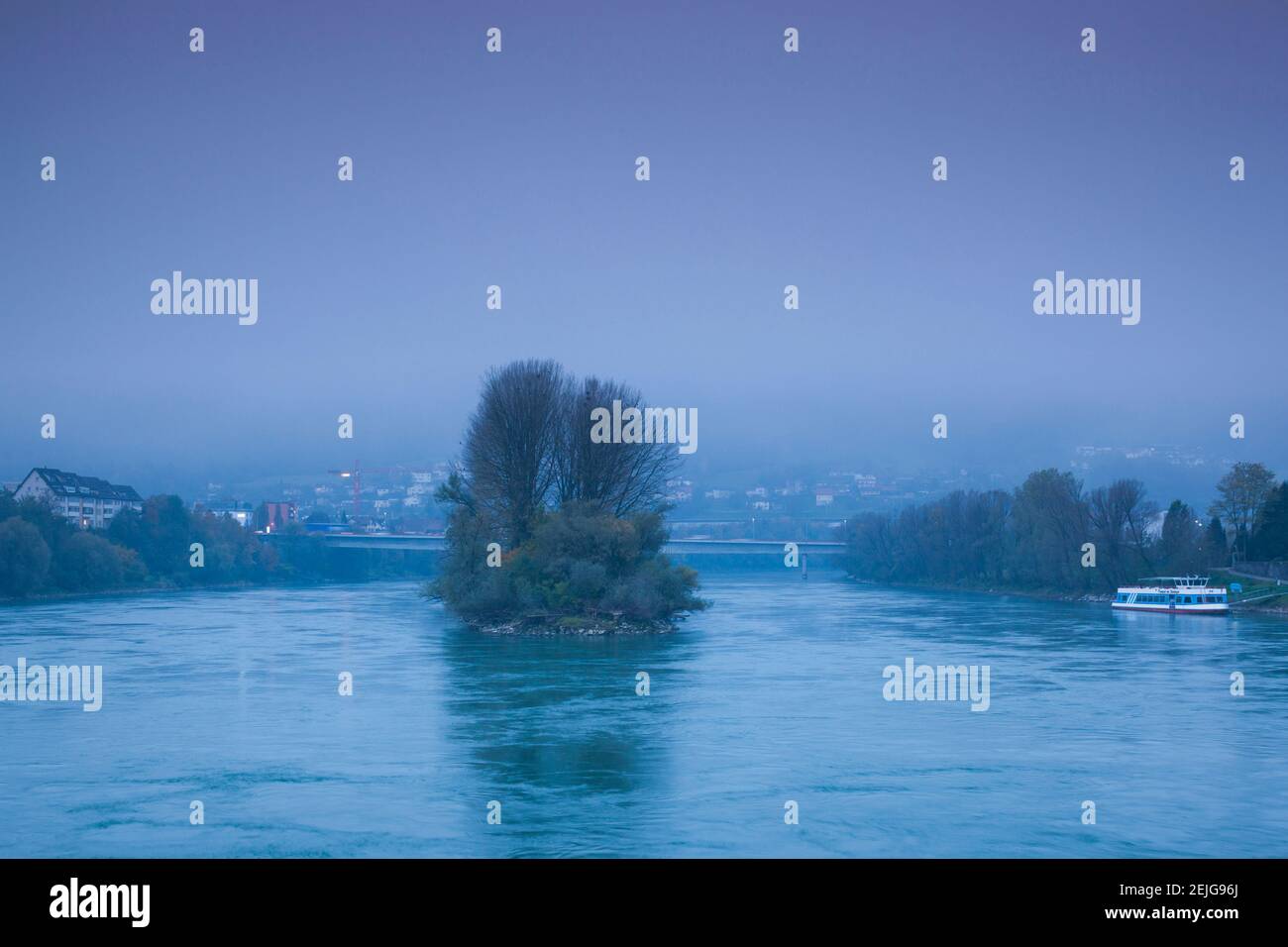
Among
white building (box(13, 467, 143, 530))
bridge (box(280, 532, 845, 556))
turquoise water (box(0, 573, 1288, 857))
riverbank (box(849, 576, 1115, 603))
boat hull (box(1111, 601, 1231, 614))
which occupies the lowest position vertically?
riverbank (box(849, 576, 1115, 603))

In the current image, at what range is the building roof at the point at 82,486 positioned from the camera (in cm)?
7531

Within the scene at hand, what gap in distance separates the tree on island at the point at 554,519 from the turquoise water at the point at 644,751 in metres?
2.79

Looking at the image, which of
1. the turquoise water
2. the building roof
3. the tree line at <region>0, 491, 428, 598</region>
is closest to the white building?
the building roof

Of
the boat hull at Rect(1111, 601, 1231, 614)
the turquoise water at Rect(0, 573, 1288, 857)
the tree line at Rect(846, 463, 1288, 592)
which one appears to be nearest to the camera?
the turquoise water at Rect(0, 573, 1288, 857)

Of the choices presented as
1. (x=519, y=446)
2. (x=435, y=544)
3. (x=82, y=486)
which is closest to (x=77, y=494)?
(x=82, y=486)

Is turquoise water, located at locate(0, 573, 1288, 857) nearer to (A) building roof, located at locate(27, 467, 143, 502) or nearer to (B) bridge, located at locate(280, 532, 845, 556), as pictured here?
(B) bridge, located at locate(280, 532, 845, 556)

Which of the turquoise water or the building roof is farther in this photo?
the building roof

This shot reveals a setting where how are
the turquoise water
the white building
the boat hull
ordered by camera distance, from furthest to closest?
1. the white building
2. the boat hull
3. the turquoise water

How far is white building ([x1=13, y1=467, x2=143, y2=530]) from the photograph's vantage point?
74750mm

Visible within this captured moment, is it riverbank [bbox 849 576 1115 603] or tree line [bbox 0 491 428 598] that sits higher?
tree line [bbox 0 491 428 598]

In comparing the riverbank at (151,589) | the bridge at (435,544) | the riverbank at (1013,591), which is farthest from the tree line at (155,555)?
the riverbank at (1013,591)

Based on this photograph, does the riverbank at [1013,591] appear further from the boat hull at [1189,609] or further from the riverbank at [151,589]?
the riverbank at [151,589]

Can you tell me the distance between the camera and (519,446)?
3781 centimetres
